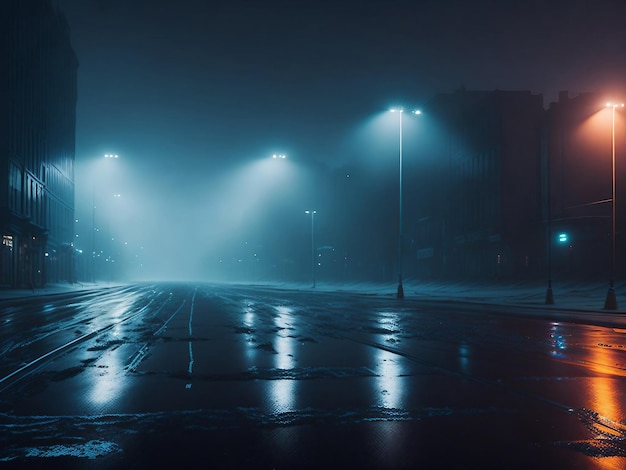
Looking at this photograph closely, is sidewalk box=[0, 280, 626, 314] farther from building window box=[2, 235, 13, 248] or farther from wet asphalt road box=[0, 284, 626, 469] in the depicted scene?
wet asphalt road box=[0, 284, 626, 469]

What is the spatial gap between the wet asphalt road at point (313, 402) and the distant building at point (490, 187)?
40297 mm

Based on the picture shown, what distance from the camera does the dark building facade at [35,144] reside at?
63.3 m

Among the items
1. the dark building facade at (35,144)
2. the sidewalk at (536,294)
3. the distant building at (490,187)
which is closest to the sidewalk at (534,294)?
the sidewalk at (536,294)

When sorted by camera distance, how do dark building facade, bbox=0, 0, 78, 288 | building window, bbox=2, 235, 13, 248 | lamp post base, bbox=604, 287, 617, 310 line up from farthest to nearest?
1. dark building facade, bbox=0, 0, 78, 288
2. building window, bbox=2, 235, 13, 248
3. lamp post base, bbox=604, 287, 617, 310

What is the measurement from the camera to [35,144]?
249 feet

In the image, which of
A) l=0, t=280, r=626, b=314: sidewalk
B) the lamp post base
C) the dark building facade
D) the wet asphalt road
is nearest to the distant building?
l=0, t=280, r=626, b=314: sidewalk

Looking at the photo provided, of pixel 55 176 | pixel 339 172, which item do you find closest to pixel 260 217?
pixel 339 172

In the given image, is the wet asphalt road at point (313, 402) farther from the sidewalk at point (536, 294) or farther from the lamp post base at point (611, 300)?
the sidewalk at point (536, 294)

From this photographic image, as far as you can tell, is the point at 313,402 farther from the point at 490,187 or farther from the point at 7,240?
the point at 7,240

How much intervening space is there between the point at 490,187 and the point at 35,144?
5198 cm

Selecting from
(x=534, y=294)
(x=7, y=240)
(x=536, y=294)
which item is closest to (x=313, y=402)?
(x=536, y=294)

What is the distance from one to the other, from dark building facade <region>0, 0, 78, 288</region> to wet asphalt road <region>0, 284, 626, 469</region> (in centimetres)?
5249

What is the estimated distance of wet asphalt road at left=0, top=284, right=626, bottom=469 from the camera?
243 inches

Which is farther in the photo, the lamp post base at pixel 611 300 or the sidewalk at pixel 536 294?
the sidewalk at pixel 536 294
